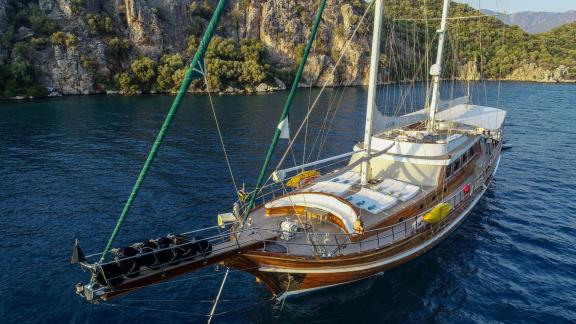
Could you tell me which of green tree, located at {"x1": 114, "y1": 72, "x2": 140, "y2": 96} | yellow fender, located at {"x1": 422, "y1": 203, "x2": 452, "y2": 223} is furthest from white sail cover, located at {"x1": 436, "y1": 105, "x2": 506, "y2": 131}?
green tree, located at {"x1": 114, "y1": 72, "x2": 140, "y2": 96}

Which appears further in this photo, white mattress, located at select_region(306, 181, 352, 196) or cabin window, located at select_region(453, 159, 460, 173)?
cabin window, located at select_region(453, 159, 460, 173)

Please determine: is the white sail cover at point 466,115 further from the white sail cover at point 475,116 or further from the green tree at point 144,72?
the green tree at point 144,72

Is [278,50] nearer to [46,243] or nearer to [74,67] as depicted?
[74,67]

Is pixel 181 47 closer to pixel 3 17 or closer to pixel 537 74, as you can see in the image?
pixel 3 17

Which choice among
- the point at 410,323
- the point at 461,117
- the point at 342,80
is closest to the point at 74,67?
the point at 342,80

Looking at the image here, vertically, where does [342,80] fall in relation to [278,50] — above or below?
below

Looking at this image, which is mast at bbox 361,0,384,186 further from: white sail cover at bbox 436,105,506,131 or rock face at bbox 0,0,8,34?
rock face at bbox 0,0,8,34
